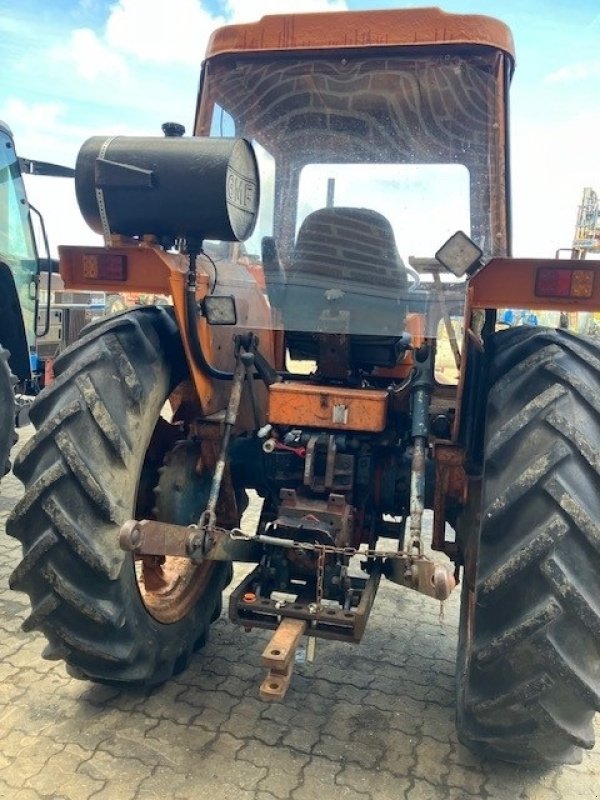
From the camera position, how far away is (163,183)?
2496 mm

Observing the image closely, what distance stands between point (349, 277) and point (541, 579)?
4.18 feet

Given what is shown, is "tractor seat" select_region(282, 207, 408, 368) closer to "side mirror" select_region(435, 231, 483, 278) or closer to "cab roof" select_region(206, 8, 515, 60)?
"side mirror" select_region(435, 231, 483, 278)

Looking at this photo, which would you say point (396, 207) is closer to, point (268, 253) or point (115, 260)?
point (268, 253)

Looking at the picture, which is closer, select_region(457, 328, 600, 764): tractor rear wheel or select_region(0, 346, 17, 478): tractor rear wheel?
select_region(457, 328, 600, 764): tractor rear wheel

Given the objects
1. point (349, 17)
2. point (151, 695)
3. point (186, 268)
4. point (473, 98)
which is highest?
point (349, 17)

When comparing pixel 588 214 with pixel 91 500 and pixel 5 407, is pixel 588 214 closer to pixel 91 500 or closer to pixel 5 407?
pixel 5 407

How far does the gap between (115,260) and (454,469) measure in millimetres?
1535

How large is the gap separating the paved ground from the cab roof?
2.60 m

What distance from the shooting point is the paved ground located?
2.48 meters

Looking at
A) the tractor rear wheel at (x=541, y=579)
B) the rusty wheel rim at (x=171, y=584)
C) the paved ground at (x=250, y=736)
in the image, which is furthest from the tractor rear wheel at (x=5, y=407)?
the tractor rear wheel at (x=541, y=579)

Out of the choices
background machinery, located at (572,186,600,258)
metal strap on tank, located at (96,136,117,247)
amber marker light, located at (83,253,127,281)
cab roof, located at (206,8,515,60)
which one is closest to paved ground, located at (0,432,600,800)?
amber marker light, located at (83,253,127,281)

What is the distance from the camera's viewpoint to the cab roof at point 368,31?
2748mm

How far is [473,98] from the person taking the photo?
286cm

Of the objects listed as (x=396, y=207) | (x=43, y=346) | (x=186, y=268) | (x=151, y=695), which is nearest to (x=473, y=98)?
(x=396, y=207)
